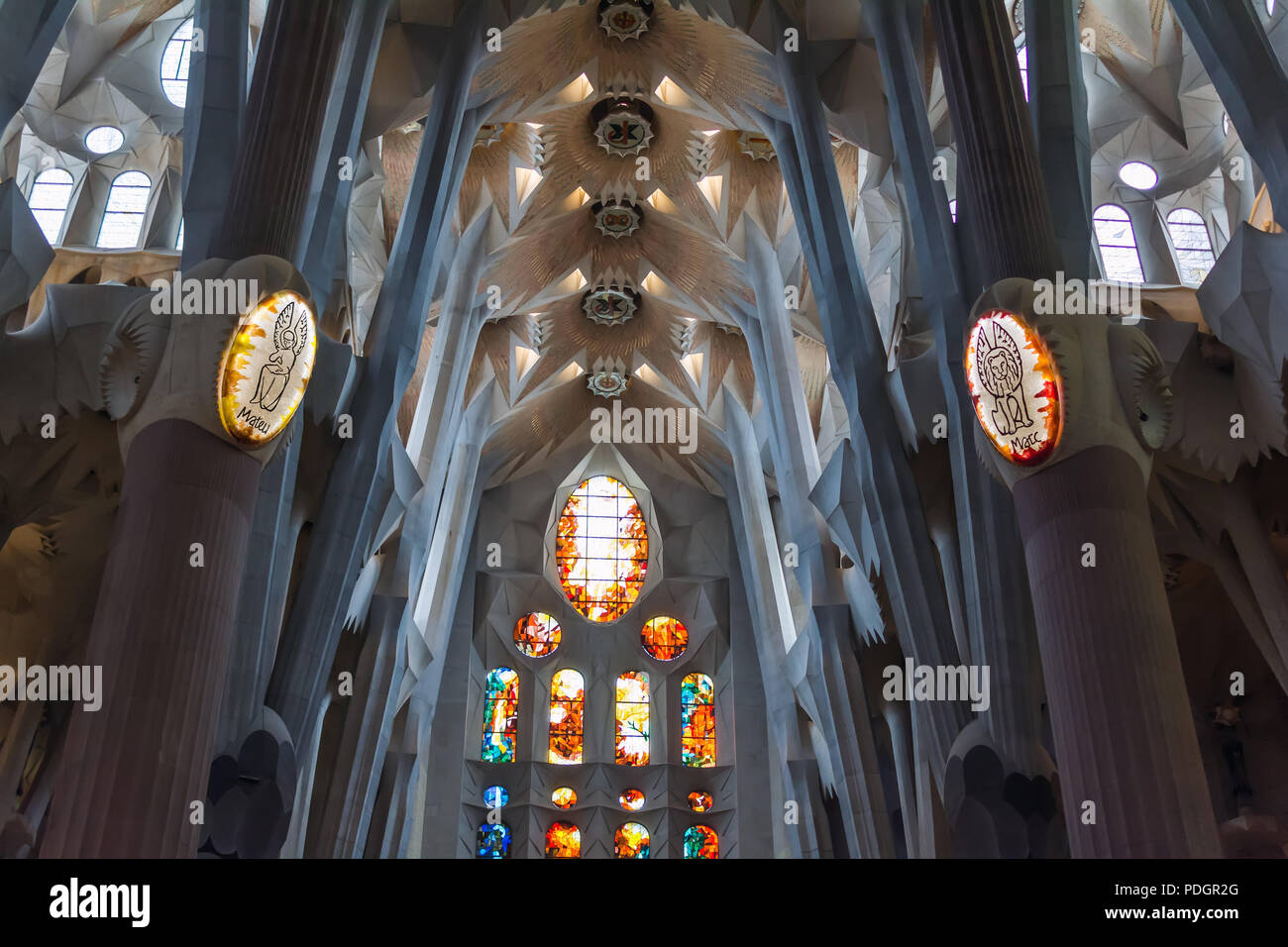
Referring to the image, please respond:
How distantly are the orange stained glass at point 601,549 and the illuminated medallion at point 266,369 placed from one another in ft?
54.7

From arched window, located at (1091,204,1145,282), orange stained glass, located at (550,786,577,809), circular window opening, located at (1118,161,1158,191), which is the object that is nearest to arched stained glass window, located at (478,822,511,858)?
orange stained glass, located at (550,786,577,809)

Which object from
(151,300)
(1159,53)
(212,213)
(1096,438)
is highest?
(1159,53)

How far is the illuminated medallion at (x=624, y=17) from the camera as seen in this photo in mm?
19578

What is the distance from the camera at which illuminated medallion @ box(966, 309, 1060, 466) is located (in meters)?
10.5

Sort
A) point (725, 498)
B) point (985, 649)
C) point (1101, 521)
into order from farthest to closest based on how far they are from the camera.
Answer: point (725, 498) < point (985, 649) < point (1101, 521)

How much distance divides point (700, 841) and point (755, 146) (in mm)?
13394

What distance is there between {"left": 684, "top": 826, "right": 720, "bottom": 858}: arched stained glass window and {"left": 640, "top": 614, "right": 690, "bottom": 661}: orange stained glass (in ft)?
12.0

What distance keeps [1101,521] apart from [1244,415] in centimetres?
414

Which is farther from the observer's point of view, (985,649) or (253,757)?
(985,649)

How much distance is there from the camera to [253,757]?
1157 cm

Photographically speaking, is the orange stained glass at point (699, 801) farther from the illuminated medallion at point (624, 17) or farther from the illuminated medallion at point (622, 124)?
the illuminated medallion at point (624, 17)

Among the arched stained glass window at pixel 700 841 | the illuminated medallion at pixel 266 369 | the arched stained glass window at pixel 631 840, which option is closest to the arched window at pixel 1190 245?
the illuminated medallion at pixel 266 369
